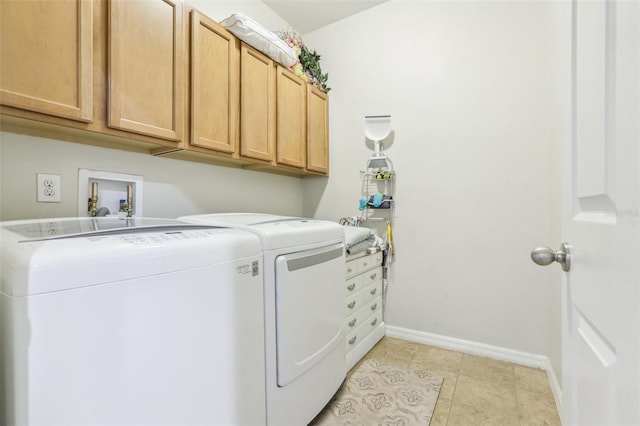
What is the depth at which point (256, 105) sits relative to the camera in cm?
197

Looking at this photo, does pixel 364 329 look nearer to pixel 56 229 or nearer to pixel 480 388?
pixel 480 388

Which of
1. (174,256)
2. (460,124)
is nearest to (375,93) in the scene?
(460,124)

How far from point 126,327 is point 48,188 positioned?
3.34ft

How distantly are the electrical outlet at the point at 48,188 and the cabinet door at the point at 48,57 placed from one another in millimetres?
375

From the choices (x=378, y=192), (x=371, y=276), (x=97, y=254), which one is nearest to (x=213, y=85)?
(x=97, y=254)

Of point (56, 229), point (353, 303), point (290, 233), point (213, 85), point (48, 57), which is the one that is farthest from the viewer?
point (353, 303)

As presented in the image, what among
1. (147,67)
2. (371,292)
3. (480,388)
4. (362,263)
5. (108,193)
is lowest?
(480,388)

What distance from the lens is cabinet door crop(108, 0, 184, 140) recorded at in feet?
4.06

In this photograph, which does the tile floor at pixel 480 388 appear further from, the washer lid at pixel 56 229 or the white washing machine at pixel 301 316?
the washer lid at pixel 56 229

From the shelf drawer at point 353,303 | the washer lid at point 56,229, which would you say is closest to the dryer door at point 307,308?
the shelf drawer at point 353,303

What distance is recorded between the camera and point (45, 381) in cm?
59

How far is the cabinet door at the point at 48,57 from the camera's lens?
3.18 ft

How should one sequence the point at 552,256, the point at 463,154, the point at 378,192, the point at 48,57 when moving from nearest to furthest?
the point at 552,256, the point at 48,57, the point at 463,154, the point at 378,192

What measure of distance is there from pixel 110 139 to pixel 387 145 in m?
1.94
